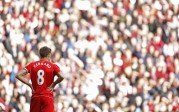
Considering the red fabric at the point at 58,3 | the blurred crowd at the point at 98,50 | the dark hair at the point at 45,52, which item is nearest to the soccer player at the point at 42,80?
the dark hair at the point at 45,52

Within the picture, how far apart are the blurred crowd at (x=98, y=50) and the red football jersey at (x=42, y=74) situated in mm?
5632

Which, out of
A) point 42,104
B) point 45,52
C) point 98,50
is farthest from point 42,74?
point 98,50

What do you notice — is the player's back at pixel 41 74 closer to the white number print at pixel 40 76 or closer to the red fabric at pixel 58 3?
the white number print at pixel 40 76

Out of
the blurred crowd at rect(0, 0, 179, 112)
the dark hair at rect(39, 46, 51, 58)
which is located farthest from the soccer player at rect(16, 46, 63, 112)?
the blurred crowd at rect(0, 0, 179, 112)

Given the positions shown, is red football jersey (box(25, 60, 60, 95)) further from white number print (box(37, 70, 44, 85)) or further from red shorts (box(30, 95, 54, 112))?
red shorts (box(30, 95, 54, 112))

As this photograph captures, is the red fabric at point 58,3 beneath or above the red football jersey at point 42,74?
above

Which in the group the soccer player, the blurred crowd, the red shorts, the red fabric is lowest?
the red shorts

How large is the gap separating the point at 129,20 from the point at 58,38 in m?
2.29

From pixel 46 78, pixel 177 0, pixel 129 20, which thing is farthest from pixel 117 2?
pixel 46 78

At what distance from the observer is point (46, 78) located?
12.8 m

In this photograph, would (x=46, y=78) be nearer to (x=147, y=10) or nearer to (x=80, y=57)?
(x=80, y=57)

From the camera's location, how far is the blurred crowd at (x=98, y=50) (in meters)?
20.0

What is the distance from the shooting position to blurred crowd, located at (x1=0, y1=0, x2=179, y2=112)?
20.0m

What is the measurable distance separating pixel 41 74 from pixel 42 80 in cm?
10
